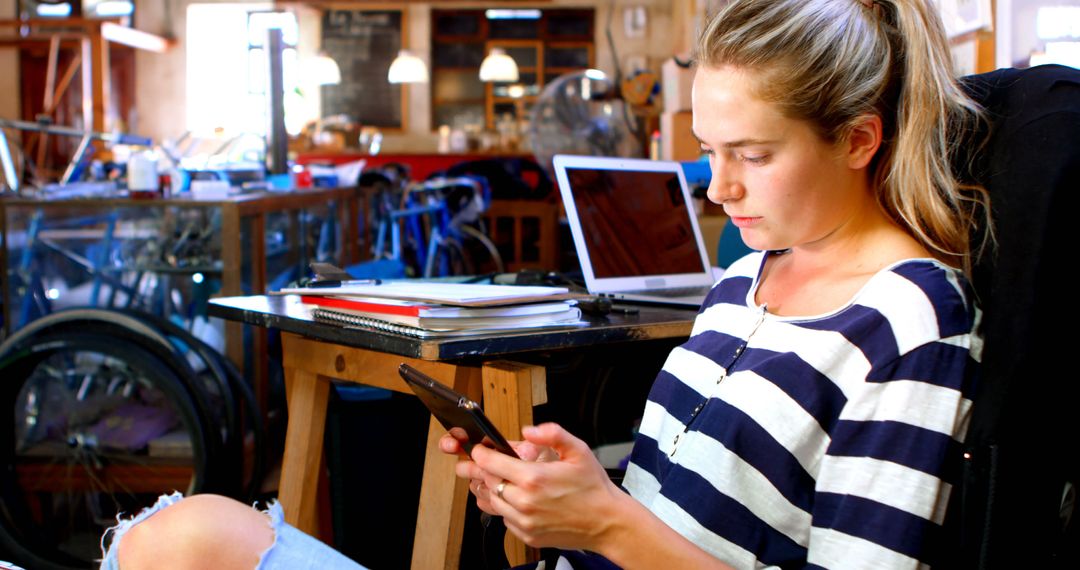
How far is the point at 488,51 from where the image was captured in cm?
1102

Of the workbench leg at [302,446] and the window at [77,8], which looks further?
the window at [77,8]

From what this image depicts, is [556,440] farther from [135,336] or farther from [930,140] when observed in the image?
[135,336]

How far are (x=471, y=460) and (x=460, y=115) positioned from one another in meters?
10.3

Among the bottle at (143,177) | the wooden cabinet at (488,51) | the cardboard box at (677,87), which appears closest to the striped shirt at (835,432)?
the bottle at (143,177)

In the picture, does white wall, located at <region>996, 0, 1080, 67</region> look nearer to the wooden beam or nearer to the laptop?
the laptop

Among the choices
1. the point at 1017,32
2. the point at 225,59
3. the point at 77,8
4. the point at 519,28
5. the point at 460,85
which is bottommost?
the point at 1017,32

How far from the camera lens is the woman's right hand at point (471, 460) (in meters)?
0.87

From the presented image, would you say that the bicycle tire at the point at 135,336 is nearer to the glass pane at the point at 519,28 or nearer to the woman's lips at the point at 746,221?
the woman's lips at the point at 746,221

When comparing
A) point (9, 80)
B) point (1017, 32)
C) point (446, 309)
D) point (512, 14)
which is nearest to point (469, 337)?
point (446, 309)

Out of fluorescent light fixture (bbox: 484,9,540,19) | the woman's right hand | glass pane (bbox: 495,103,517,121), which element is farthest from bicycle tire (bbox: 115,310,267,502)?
fluorescent light fixture (bbox: 484,9,540,19)

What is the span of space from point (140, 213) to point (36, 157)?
370 inches

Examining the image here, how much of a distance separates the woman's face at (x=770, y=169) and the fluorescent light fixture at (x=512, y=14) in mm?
10218

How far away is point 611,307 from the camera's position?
1597 millimetres

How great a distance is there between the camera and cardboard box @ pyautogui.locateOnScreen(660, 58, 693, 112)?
4.45 meters
